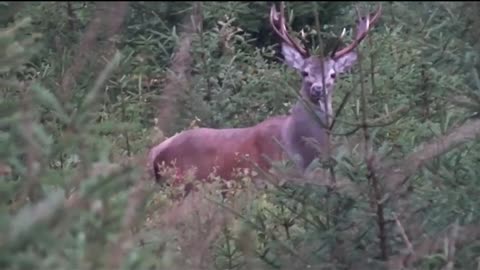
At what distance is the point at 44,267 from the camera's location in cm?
373

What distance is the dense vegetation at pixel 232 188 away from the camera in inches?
156

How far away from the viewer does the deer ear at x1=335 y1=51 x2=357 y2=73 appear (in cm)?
1058

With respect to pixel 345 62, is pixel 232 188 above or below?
above

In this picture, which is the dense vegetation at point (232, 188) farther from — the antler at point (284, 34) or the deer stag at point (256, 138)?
the antler at point (284, 34)

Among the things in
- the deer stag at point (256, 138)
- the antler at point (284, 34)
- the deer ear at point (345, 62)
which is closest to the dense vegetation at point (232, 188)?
the deer ear at point (345, 62)

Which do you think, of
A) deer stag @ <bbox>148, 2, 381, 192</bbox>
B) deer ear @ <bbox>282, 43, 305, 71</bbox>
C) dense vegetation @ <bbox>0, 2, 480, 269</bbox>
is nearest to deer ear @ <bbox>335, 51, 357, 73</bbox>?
deer stag @ <bbox>148, 2, 381, 192</bbox>

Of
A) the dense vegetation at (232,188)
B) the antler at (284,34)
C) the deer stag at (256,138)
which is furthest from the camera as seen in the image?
the deer stag at (256,138)

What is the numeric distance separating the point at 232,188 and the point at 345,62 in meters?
2.84

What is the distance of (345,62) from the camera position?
1063cm

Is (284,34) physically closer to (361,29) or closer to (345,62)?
(345,62)

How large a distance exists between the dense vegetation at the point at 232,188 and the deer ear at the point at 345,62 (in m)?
0.26

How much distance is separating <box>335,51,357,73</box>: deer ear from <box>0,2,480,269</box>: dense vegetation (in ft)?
0.85

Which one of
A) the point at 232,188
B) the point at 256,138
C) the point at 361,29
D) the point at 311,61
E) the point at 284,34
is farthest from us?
the point at 256,138

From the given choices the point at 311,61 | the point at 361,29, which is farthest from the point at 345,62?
the point at 361,29
